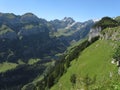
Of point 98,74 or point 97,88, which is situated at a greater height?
point 97,88

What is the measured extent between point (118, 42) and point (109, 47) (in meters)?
6.70

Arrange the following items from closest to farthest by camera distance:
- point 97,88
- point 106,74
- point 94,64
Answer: point 97,88
point 106,74
point 94,64

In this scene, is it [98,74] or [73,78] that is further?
[73,78]

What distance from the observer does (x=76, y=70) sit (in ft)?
646

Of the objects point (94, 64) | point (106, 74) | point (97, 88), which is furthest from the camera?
point (94, 64)

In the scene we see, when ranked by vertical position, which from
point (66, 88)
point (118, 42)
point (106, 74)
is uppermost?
point (118, 42)

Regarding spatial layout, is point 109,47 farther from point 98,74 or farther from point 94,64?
point 98,74

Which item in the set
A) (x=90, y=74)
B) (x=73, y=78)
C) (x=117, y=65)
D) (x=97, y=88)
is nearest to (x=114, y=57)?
(x=117, y=65)

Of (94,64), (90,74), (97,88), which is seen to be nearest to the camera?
(97,88)

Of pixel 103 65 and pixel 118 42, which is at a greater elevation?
pixel 118 42

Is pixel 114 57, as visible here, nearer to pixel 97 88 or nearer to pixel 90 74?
pixel 90 74

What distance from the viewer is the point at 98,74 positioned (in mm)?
164125

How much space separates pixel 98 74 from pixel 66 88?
25.0 metres

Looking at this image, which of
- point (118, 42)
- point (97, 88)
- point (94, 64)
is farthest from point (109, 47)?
point (97, 88)
